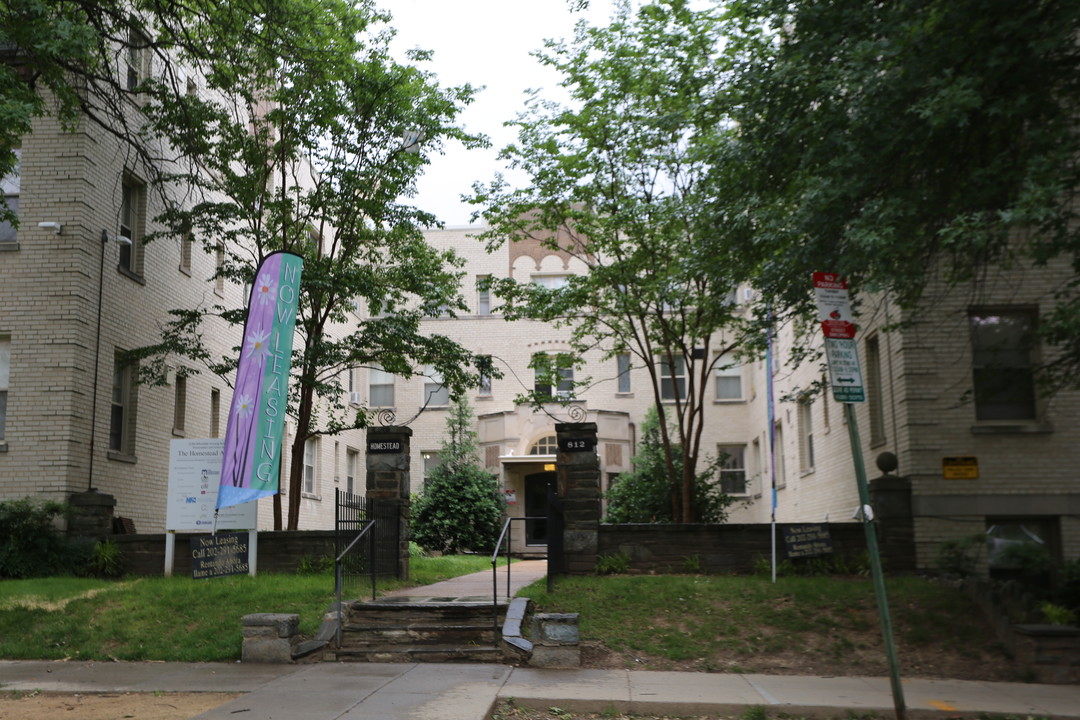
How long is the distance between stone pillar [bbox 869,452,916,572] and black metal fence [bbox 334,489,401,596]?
729 centimetres

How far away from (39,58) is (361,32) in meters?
6.67

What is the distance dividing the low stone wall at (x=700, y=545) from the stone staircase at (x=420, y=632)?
2.72 m

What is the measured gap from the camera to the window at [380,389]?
3650 cm

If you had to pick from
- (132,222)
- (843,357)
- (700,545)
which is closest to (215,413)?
(132,222)

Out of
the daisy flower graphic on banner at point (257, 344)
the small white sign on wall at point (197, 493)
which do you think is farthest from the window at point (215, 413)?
the daisy flower graphic on banner at point (257, 344)

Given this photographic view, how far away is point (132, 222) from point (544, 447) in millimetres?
17629

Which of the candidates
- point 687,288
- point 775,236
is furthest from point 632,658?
point 687,288

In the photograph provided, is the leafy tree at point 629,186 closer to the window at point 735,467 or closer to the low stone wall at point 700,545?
the low stone wall at point 700,545

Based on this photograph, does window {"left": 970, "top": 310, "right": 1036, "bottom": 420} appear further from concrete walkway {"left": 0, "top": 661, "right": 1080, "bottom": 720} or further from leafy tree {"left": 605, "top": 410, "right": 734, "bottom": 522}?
concrete walkway {"left": 0, "top": 661, "right": 1080, "bottom": 720}

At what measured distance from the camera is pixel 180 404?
830 inches

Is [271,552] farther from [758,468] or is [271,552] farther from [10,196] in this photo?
[758,468]

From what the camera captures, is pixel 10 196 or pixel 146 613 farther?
pixel 10 196

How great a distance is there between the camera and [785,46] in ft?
34.8

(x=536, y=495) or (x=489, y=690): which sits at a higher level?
(x=536, y=495)
